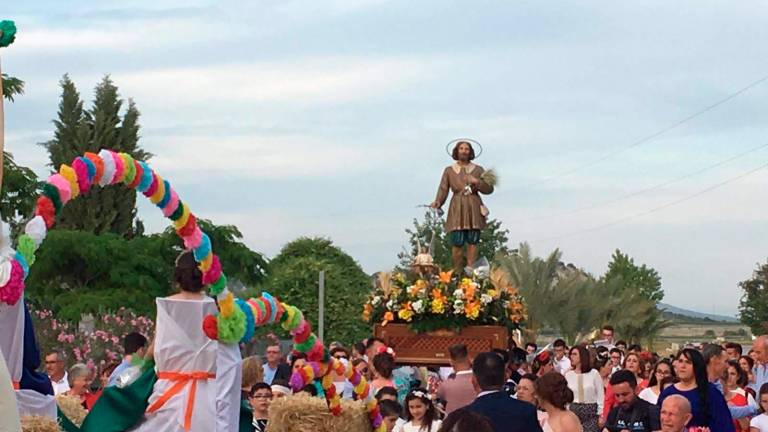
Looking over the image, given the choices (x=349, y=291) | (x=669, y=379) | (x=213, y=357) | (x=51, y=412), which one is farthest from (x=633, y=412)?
(x=349, y=291)

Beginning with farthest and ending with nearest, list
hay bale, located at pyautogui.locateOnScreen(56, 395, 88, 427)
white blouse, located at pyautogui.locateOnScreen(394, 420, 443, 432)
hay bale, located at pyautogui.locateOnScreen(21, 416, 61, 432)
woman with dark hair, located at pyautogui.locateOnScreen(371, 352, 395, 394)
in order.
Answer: woman with dark hair, located at pyautogui.locateOnScreen(371, 352, 395, 394) < white blouse, located at pyautogui.locateOnScreen(394, 420, 443, 432) < hay bale, located at pyautogui.locateOnScreen(56, 395, 88, 427) < hay bale, located at pyautogui.locateOnScreen(21, 416, 61, 432)

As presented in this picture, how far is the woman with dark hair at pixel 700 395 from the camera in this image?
1154 cm

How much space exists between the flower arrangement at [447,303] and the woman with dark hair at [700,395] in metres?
8.18

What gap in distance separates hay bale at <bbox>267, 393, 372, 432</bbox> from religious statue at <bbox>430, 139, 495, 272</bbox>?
32.8ft

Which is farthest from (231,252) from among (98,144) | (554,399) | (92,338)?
(554,399)

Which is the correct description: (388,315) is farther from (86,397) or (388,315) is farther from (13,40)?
(13,40)

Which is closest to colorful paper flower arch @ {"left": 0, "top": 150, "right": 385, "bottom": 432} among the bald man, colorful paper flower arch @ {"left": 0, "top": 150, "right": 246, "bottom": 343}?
colorful paper flower arch @ {"left": 0, "top": 150, "right": 246, "bottom": 343}

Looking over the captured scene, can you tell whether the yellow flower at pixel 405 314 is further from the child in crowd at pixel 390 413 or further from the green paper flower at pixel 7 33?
the green paper flower at pixel 7 33

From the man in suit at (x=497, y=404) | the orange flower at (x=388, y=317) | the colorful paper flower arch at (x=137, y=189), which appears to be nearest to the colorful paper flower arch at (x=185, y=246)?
the colorful paper flower arch at (x=137, y=189)

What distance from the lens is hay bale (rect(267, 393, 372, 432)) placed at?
1188 cm

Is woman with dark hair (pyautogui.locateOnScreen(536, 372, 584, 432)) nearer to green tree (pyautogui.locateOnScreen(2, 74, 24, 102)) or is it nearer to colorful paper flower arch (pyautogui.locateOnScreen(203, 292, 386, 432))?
colorful paper flower arch (pyautogui.locateOnScreen(203, 292, 386, 432))

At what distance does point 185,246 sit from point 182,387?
0.94 metres

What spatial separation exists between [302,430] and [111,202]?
4964cm

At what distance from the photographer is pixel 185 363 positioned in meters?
10.3
